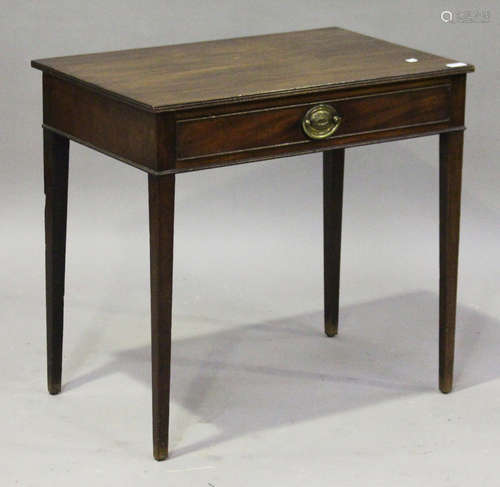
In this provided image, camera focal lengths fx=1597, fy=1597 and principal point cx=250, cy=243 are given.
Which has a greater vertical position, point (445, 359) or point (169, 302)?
point (169, 302)

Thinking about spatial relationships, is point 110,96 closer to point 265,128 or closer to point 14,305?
point 265,128

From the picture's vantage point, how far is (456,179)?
4141 millimetres

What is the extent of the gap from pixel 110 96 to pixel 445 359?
122 centimetres

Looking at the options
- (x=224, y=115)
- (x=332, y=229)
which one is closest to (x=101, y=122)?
(x=224, y=115)

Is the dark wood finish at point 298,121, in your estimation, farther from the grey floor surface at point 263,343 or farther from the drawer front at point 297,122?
the grey floor surface at point 263,343

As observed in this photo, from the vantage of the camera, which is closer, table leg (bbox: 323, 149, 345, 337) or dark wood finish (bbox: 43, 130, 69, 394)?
dark wood finish (bbox: 43, 130, 69, 394)

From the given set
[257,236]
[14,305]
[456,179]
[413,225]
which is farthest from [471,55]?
[14,305]

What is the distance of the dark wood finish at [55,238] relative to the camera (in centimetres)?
412

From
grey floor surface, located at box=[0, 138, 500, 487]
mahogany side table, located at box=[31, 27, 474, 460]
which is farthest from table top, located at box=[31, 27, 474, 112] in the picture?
grey floor surface, located at box=[0, 138, 500, 487]

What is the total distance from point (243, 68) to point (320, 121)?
281 millimetres

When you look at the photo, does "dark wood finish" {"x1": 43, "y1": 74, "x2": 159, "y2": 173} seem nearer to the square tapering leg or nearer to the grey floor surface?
the square tapering leg

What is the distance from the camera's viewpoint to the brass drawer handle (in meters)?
3.84

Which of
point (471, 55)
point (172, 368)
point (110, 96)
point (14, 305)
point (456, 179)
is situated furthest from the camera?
point (471, 55)

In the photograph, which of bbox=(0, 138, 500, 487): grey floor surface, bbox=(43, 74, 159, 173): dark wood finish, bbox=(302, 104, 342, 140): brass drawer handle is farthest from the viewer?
bbox=(0, 138, 500, 487): grey floor surface
